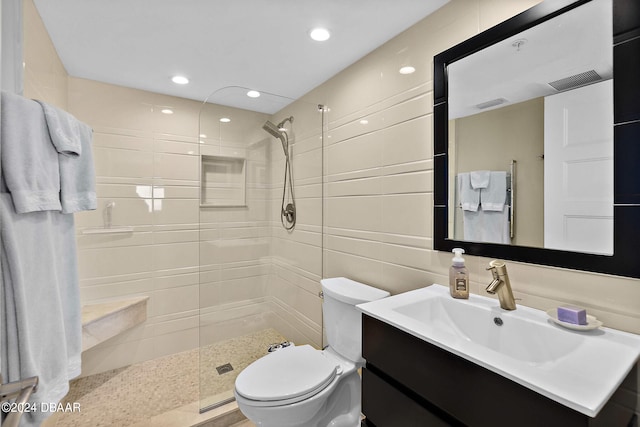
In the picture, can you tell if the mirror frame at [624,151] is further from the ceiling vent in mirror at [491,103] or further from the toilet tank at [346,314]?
the toilet tank at [346,314]

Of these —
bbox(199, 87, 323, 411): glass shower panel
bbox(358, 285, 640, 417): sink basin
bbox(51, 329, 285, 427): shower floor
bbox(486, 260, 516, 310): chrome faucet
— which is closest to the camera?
bbox(358, 285, 640, 417): sink basin

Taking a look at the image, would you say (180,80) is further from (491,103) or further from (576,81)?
(576,81)

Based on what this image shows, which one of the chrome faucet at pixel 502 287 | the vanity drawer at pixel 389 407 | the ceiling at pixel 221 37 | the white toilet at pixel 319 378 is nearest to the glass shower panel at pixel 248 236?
the ceiling at pixel 221 37

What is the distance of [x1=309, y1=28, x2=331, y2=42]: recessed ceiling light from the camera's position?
1614 mm

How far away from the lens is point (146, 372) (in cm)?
234

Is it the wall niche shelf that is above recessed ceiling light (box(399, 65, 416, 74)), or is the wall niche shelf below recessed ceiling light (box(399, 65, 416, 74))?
below

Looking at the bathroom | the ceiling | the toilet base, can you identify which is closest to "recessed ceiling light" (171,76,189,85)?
the ceiling

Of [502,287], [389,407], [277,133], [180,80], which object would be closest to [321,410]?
[389,407]

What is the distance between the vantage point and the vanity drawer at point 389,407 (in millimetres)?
930

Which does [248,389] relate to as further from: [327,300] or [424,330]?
[424,330]

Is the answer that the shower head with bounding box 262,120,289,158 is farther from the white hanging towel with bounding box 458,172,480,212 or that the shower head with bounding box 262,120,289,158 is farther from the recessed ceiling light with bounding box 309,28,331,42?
the white hanging towel with bounding box 458,172,480,212

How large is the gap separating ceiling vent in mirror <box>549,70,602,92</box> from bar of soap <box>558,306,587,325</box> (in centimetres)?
76

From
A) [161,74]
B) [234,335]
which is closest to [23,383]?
[234,335]

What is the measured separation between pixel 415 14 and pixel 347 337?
175 centimetres
